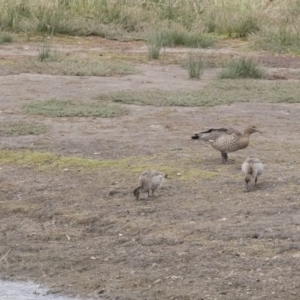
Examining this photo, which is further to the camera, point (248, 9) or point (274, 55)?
point (248, 9)

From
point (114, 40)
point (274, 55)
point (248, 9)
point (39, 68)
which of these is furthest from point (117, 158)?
point (248, 9)

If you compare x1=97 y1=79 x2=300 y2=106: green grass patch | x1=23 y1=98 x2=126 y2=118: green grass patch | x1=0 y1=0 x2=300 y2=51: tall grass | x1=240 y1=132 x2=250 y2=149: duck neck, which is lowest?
x1=0 y1=0 x2=300 y2=51: tall grass

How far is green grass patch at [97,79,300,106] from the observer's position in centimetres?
1402

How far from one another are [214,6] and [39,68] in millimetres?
7921

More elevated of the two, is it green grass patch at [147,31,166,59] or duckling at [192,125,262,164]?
duckling at [192,125,262,164]

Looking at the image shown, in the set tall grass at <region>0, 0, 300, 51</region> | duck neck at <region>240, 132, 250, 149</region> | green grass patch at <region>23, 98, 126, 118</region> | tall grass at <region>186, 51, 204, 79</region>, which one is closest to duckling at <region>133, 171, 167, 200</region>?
duck neck at <region>240, 132, 250, 149</region>

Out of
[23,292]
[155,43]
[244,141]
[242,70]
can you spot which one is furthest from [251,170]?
[155,43]

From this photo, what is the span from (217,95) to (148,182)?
575 cm

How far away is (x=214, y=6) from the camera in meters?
23.7

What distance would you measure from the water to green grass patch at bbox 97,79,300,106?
22.2ft

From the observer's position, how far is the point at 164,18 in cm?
2328

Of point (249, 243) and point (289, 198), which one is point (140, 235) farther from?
point (289, 198)

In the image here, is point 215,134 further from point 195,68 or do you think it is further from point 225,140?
point 195,68

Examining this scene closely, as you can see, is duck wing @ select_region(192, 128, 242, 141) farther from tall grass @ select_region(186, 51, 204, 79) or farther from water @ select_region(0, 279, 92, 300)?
tall grass @ select_region(186, 51, 204, 79)
